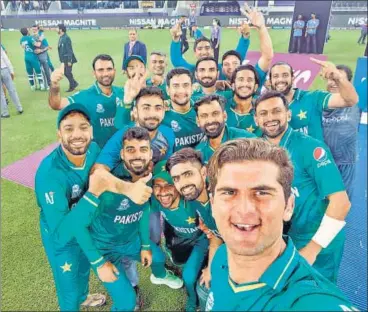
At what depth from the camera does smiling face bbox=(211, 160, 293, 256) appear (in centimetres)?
145

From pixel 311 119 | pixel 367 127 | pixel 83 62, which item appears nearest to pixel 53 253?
pixel 311 119

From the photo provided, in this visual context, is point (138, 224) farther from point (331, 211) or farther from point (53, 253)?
point (331, 211)

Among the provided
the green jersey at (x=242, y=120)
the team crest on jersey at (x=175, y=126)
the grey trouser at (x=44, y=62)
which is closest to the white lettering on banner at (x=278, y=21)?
the grey trouser at (x=44, y=62)

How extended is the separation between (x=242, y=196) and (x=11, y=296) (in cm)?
309

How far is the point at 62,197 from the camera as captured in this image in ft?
8.54

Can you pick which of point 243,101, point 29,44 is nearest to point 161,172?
point 243,101

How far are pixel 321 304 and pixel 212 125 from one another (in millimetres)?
2264

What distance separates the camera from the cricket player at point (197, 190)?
289cm

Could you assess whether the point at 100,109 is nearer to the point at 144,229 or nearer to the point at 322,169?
the point at 144,229

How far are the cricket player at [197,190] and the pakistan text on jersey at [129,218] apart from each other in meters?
0.43

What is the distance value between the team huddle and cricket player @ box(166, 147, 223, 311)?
0.03 ft

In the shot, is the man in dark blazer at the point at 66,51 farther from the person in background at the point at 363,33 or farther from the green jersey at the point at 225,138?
the person in background at the point at 363,33

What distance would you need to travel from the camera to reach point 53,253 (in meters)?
2.88

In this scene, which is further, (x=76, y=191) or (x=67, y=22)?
(x=67, y=22)
